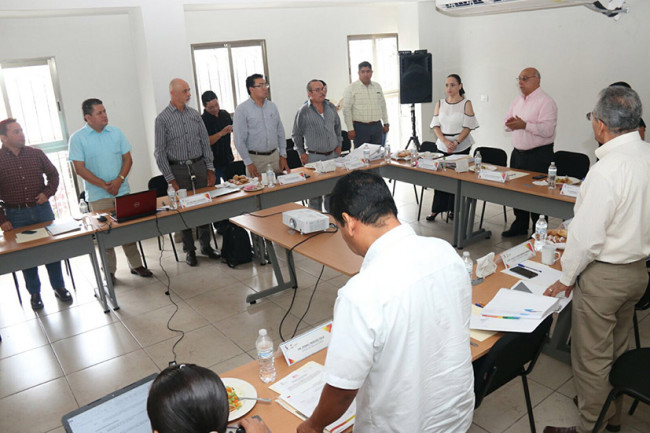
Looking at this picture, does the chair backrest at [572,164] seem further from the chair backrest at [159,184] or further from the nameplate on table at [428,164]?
the chair backrest at [159,184]

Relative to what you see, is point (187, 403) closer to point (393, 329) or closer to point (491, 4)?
point (393, 329)

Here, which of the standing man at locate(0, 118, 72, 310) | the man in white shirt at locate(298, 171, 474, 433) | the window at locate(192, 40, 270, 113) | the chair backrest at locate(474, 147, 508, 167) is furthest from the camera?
the window at locate(192, 40, 270, 113)

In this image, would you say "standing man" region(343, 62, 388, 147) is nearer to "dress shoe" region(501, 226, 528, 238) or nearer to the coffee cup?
"dress shoe" region(501, 226, 528, 238)

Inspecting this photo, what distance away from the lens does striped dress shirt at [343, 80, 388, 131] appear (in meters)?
6.93

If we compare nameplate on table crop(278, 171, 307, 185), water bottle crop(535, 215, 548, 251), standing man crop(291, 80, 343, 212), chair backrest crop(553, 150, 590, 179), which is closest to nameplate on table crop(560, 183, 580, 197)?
chair backrest crop(553, 150, 590, 179)

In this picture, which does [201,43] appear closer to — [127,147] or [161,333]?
[127,147]

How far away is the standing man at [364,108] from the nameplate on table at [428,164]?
156 cm

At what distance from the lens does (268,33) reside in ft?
26.0

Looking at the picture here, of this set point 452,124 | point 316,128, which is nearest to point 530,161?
point 452,124

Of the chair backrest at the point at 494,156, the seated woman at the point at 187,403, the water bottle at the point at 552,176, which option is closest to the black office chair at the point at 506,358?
the seated woman at the point at 187,403

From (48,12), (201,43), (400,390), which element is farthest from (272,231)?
(201,43)

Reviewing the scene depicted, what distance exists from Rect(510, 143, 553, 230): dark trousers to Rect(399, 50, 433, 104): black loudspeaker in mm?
2699

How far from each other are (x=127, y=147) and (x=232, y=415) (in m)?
3.62

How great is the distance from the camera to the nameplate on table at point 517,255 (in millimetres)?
3053
